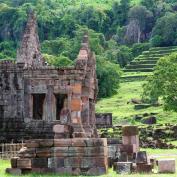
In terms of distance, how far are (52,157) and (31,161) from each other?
650 mm

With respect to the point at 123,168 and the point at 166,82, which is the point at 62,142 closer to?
the point at 123,168

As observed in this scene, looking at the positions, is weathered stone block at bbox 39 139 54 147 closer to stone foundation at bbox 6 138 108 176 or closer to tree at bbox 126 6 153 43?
stone foundation at bbox 6 138 108 176

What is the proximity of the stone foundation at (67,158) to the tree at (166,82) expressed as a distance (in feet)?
140

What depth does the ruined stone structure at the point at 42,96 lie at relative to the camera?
32031 millimetres

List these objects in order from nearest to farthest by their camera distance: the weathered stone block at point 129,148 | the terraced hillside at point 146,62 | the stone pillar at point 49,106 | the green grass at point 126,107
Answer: the weathered stone block at point 129,148, the stone pillar at point 49,106, the green grass at point 126,107, the terraced hillside at point 146,62

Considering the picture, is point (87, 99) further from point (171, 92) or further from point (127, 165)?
point (171, 92)

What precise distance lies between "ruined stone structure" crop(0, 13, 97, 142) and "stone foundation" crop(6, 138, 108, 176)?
10441 mm

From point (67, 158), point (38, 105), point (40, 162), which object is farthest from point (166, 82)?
point (67, 158)

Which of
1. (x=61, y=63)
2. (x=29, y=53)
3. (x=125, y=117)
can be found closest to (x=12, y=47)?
(x=61, y=63)

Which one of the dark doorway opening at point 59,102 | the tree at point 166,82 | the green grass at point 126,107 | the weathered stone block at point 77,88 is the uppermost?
the weathered stone block at point 77,88

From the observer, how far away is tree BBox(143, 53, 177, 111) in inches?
2518

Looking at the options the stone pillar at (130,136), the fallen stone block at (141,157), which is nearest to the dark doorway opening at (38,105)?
the stone pillar at (130,136)

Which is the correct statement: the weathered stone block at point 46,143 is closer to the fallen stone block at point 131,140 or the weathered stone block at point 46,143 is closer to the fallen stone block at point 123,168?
the fallen stone block at point 123,168

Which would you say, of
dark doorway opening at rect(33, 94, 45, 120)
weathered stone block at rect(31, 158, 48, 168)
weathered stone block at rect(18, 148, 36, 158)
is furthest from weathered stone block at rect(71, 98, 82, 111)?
weathered stone block at rect(31, 158, 48, 168)
